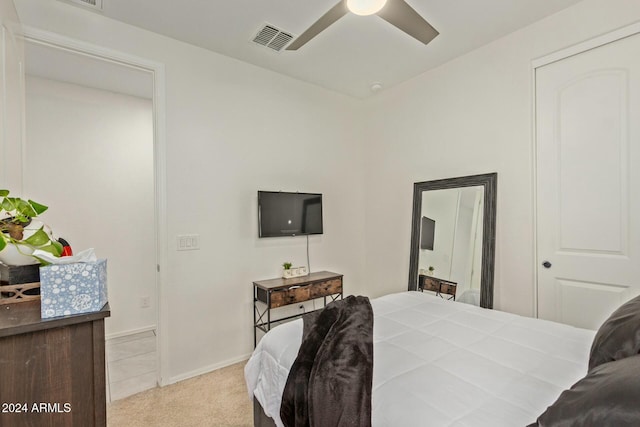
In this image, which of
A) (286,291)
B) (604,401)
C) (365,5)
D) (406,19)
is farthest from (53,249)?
(406,19)

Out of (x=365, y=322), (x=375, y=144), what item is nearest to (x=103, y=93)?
(x=375, y=144)

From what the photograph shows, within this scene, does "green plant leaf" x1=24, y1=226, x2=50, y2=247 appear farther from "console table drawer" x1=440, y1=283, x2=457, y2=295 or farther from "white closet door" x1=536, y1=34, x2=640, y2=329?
"white closet door" x1=536, y1=34, x2=640, y2=329

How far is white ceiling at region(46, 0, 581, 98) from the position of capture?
2.21 meters

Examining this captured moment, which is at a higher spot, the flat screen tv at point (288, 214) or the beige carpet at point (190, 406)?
the flat screen tv at point (288, 214)

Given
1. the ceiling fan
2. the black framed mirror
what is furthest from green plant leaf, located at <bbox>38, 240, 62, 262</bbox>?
the black framed mirror

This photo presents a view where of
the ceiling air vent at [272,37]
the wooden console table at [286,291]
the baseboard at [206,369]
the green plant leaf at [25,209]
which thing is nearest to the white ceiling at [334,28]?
the ceiling air vent at [272,37]

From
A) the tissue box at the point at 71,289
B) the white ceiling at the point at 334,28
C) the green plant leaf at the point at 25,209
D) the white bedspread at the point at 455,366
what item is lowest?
the white bedspread at the point at 455,366

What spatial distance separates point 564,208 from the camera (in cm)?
229

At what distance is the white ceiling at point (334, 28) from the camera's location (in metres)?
2.21

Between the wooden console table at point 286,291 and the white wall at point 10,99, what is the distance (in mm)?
1811

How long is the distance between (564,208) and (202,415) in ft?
9.43

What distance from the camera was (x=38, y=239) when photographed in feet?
3.58

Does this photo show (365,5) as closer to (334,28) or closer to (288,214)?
(334,28)

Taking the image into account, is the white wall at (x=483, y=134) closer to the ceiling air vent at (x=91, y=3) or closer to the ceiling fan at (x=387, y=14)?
the ceiling fan at (x=387, y=14)
